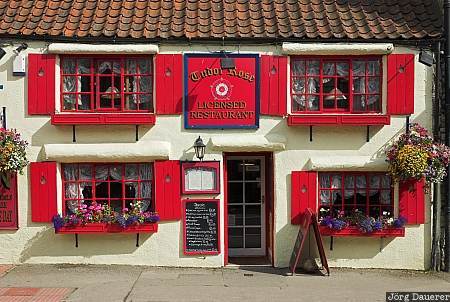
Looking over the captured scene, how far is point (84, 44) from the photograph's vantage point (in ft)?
34.6

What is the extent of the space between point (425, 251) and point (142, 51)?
662 cm

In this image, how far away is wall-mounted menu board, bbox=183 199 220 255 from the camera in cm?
1073

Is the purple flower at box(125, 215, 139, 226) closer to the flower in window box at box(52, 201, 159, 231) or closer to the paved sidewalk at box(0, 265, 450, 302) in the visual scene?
the flower in window box at box(52, 201, 159, 231)

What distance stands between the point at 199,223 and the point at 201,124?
1.89 meters

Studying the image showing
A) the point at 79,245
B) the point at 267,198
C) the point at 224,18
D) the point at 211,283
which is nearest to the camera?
the point at 211,283

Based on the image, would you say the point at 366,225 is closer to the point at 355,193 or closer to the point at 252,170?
the point at 355,193

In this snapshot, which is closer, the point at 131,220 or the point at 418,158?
the point at 418,158

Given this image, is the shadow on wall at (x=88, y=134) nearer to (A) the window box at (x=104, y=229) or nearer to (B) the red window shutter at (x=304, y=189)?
(A) the window box at (x=104, y=229)

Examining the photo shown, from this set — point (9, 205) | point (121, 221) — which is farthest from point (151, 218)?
point (9, 205)

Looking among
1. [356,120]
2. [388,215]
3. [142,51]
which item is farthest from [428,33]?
[142,51]

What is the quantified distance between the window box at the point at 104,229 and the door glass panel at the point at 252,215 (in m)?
2.17

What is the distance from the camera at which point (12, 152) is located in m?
9.98

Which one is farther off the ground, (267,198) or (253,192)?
(253,192)

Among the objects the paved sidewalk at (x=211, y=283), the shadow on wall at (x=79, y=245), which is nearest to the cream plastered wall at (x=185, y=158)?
the shadow on wall at (x=79, y=245)
